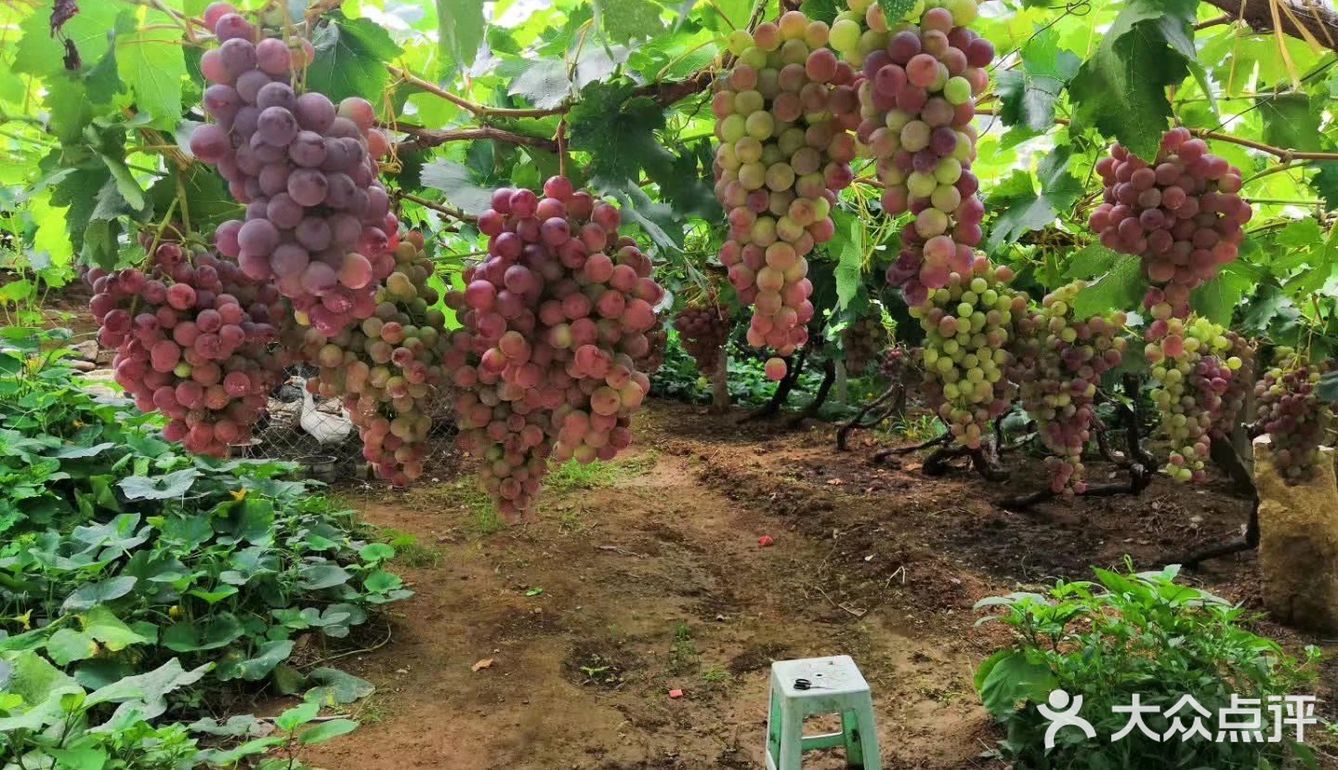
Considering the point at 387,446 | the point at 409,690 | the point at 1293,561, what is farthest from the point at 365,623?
the point at 1293,561

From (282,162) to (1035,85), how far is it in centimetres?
150

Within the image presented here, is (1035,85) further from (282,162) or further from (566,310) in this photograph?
(282,162)

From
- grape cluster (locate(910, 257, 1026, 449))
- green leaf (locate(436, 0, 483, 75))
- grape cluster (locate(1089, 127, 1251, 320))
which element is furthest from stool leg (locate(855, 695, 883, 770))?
green leaf (locate(436, 0, 483, 75))

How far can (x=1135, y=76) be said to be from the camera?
4.39ft

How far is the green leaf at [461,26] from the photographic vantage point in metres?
1.16

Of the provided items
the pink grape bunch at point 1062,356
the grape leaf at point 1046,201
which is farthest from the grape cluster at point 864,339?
the grape leaf at point 1046,201

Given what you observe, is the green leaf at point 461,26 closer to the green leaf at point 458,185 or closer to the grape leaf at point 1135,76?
the green leaf at point 458,185

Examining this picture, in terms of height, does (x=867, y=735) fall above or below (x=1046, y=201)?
below

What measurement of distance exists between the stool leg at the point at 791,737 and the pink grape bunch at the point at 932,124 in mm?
1880

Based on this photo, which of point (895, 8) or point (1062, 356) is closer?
point (895, 8)

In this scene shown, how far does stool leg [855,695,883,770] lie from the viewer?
2625 millimetres

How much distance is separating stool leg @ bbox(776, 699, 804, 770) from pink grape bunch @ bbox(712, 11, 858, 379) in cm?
174

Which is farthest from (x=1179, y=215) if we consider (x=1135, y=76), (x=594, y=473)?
(x=594, y=473)

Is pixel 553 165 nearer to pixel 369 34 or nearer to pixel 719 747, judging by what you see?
pixel 369 34
